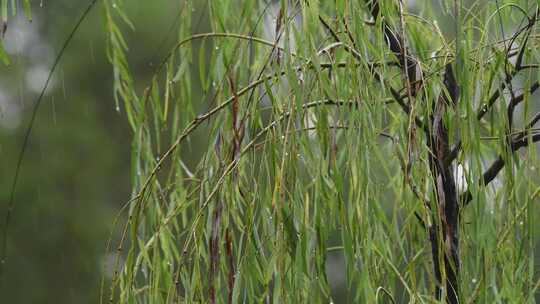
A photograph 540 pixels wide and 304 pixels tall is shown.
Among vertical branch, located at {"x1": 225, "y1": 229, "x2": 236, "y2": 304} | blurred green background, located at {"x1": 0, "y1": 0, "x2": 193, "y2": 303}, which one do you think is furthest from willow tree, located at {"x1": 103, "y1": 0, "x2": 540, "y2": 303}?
blurred green background, located at {"x1": 0, "y1": 0, "x2": 193, "y2": 303}

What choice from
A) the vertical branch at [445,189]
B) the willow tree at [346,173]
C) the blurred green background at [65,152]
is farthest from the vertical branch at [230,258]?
the blurred green background at [65,152]

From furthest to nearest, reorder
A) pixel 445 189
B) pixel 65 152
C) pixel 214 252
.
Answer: pixel 65 152 < pixel 445 189 < pixel 214 252

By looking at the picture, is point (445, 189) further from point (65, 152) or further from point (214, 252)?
point (65, 152)

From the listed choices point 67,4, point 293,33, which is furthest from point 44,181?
point 293,33

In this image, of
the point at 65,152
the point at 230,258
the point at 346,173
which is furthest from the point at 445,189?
the point at 65,152

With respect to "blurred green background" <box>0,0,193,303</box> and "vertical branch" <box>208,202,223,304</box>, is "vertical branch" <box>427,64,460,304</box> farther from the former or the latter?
"blurred green background" <box>0,0,193,303</box>

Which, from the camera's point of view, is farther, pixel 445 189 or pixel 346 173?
pixel 445 189

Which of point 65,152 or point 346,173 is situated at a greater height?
point 65,152

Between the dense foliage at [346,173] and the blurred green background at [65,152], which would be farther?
the blurred green background at [65,152]

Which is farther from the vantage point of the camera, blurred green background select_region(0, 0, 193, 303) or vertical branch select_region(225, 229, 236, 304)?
blurred green background select_region(0, 0, 193, 303)

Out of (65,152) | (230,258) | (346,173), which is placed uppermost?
(65,152)

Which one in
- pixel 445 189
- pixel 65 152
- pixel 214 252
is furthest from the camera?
pixel 65 152

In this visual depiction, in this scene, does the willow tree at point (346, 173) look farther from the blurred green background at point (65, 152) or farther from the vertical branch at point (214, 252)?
the blurred green background at point (65, 152)

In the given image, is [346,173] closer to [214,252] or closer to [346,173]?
[346,173]
